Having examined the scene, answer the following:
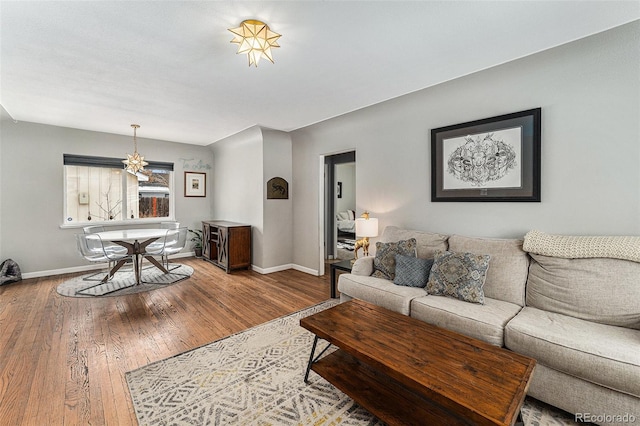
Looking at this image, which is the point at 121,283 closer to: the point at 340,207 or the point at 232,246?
the point at 232,246

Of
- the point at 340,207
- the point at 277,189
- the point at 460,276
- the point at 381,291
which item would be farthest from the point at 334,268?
the point at 340,207

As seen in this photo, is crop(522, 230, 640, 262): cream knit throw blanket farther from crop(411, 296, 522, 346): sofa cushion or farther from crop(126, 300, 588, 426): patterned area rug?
crop(126, 300, 588, 426): patterned area rug

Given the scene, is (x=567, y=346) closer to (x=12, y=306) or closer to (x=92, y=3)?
(x=92, y=3)

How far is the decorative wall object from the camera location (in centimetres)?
479

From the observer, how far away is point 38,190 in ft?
14.5

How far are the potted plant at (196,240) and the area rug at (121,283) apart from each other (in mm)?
1041

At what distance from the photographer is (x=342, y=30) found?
6.30 ft

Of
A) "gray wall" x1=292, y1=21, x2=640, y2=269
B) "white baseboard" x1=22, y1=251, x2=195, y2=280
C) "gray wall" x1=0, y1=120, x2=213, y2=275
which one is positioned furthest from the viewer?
"white baseboard" x1=22, y1=251, x2=195, y2=280

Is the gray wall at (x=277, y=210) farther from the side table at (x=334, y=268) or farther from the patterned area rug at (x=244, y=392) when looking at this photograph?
the patterned area rug at (x=244, y=392)

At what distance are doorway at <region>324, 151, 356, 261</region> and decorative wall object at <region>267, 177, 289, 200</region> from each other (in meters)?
0.99

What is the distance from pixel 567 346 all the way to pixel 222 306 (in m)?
3.13

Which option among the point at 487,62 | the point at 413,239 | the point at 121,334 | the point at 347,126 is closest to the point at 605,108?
the point at 487,62

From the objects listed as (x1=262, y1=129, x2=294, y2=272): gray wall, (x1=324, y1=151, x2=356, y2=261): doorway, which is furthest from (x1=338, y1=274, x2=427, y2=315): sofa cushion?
(x1=324, y1=151, x2=356, y2=261): doorway

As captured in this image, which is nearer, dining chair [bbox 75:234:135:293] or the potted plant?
dining chair [bbox 75:234:135:293]
